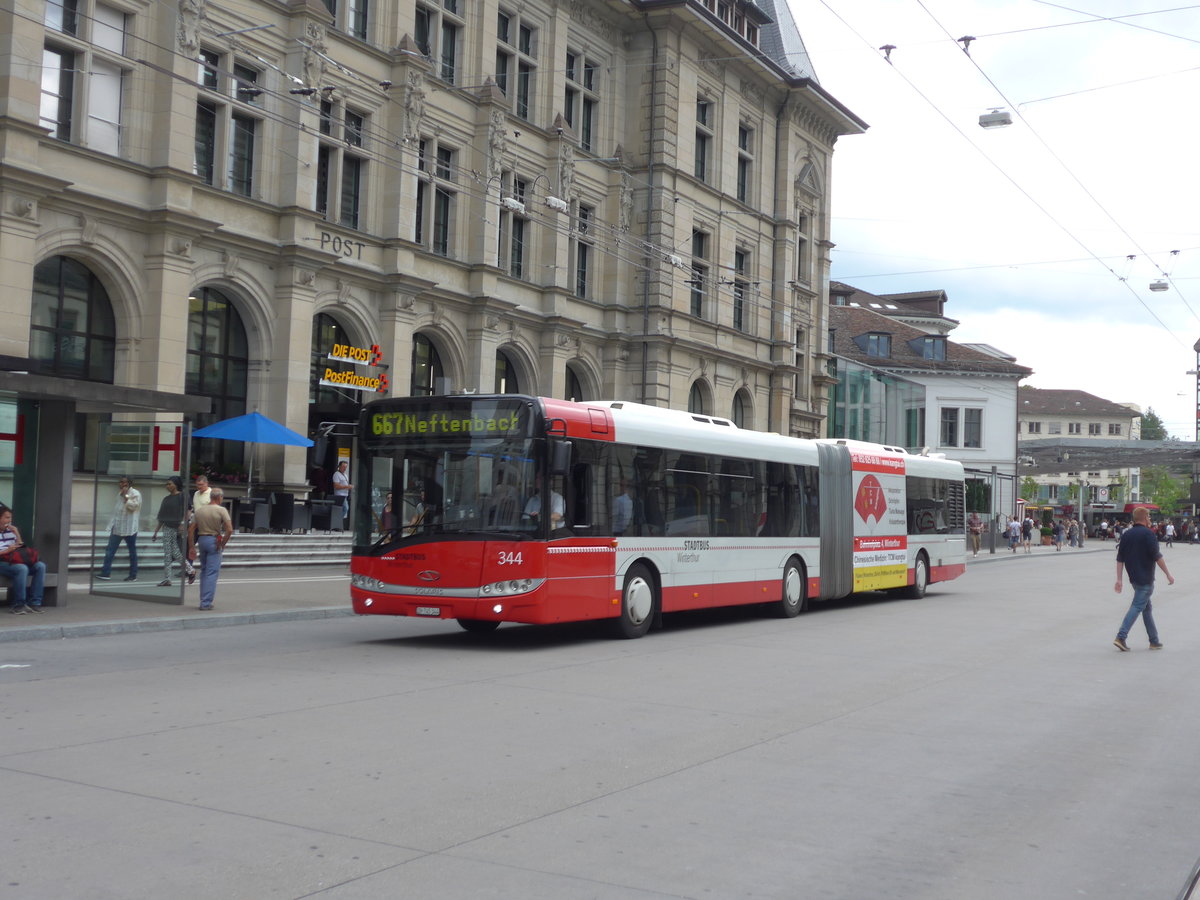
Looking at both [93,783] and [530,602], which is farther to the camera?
[530,602]

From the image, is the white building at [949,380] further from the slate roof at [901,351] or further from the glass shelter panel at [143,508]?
the glass shelter panel at [143,508]

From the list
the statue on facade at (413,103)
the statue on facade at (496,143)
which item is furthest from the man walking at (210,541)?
the statue on facade at (496,143)

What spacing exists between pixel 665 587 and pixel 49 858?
461 inches

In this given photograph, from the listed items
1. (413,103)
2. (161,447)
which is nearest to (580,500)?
(161,447)

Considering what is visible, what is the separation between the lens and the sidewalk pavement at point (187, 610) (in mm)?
14570

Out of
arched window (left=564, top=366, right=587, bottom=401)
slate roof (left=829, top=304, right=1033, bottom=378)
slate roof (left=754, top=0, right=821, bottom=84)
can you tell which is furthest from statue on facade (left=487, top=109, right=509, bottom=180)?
slate roof (left=829, top=304, right=1033, bottom=378)

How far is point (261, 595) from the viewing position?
1981cm

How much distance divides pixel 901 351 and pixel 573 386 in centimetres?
3923

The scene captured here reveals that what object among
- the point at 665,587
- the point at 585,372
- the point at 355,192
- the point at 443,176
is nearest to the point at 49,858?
the point at 665,587

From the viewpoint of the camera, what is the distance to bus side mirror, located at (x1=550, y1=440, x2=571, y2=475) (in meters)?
14.2

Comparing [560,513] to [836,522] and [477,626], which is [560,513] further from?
[836,522]

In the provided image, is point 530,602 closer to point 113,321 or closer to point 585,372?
point 113,321

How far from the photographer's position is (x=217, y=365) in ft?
94.1

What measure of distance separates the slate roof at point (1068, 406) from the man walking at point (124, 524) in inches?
5040
